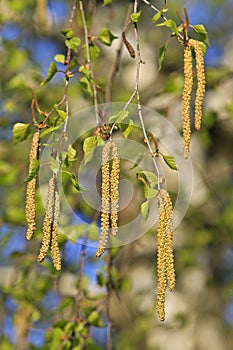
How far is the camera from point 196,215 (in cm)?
362

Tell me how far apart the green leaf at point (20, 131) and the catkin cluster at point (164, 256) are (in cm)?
42

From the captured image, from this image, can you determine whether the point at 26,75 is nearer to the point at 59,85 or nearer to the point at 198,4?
the point at 59,85

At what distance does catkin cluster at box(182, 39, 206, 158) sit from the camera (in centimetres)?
107

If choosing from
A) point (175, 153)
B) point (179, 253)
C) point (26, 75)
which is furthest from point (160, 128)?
point (179, 253)

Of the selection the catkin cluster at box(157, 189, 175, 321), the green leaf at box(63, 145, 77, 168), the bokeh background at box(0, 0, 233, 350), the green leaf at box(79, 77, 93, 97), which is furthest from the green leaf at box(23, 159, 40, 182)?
the bokeh background at box(0, 0, 233, 350)

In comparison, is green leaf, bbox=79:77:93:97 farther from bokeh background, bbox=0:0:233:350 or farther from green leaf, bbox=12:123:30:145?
bokeh background, bbox=0:0:233:350

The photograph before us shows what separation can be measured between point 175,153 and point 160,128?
129mm

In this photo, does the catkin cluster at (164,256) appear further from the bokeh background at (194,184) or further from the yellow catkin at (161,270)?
the bokeh background at (194,184)

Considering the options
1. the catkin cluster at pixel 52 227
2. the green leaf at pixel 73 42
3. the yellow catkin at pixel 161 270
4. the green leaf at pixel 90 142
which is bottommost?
the yellow catkin at pixel 161 270

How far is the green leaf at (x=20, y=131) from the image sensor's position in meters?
1.35

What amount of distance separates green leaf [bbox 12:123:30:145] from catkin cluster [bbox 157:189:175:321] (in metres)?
0.42

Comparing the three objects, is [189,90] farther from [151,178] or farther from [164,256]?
[164,256]

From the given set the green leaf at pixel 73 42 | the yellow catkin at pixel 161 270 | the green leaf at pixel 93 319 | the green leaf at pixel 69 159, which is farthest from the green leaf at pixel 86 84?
the green leaf at pixel 93 319

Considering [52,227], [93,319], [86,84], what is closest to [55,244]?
[52,227]
